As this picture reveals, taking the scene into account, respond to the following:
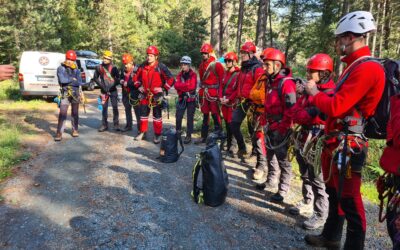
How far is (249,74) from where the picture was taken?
6426 mm

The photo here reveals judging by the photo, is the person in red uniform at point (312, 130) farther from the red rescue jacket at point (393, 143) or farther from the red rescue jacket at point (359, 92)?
the red rescue jacket at point (393, 143)

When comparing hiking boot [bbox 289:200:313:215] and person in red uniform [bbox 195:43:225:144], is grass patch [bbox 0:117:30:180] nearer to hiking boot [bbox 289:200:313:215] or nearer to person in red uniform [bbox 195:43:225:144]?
person in red uniform [bbox 195:43:225:144]

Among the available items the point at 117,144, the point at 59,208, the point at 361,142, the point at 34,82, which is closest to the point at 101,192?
the point at 59,208

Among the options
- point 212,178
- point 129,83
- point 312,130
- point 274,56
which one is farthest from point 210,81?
point 312,130

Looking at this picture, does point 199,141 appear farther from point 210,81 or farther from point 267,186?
point 267,186

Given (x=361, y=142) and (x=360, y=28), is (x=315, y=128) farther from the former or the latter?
(x=360, y=28)

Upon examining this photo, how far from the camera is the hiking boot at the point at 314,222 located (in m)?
4.33

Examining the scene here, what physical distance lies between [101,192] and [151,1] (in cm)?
4479

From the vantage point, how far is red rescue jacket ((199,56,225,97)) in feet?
25.2

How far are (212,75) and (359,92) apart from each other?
5143 millimetres

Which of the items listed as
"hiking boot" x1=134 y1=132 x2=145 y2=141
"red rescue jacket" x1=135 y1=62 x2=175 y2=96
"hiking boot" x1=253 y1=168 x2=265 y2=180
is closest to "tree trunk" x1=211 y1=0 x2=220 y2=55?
"red rescue jacket" x1=135 y1=62 x2=175 y2=96

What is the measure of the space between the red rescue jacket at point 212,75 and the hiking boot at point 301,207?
374 cm

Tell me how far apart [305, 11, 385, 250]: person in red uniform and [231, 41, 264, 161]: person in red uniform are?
308 cm

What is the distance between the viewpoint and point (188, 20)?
34.6 metres
